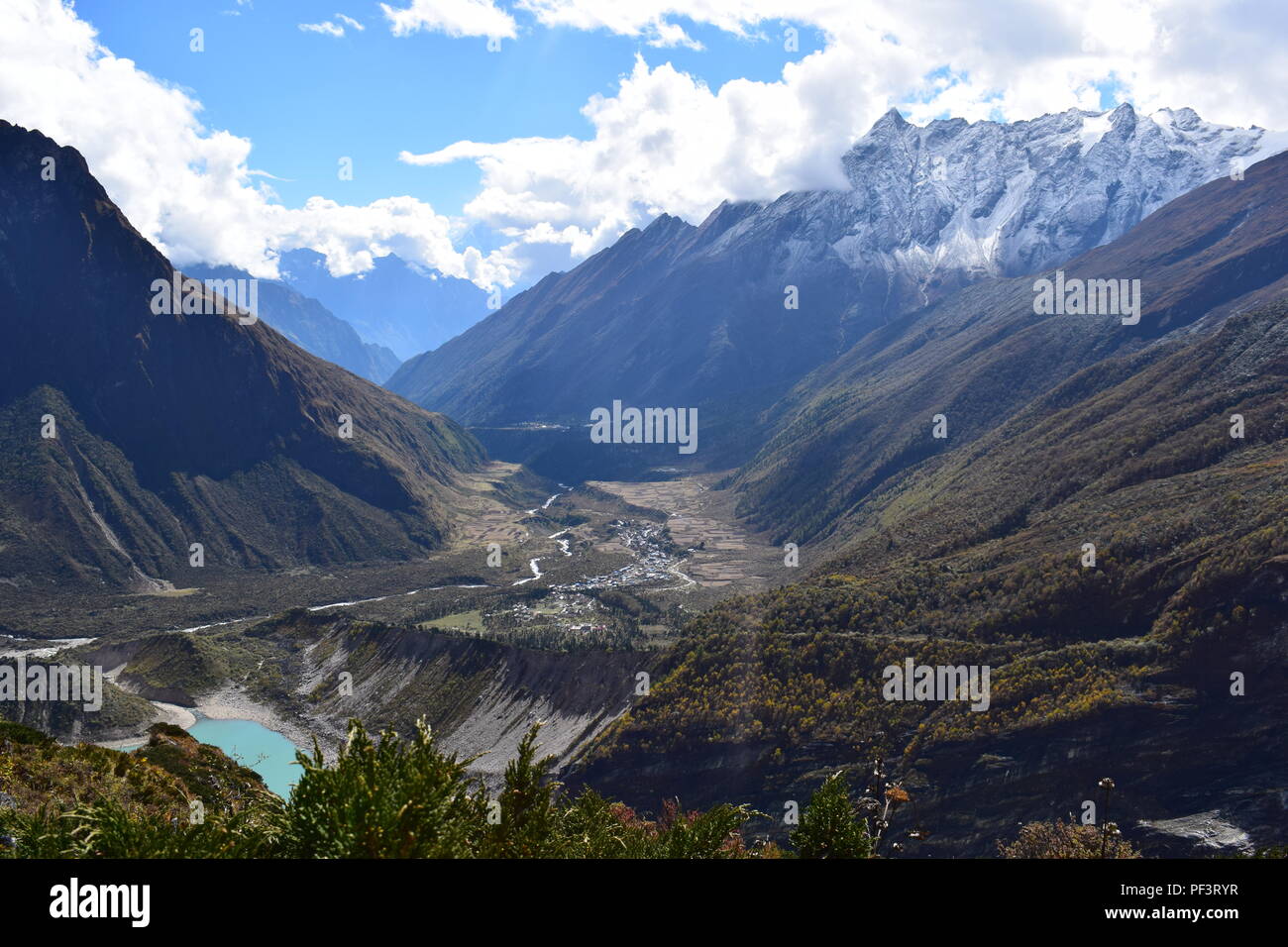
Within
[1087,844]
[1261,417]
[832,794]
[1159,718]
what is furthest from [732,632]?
[1261,417]

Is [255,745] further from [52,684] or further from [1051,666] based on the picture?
[1051,666]

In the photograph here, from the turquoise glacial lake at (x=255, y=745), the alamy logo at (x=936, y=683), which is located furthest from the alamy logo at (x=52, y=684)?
the alamy logo at (x=936, y=683)

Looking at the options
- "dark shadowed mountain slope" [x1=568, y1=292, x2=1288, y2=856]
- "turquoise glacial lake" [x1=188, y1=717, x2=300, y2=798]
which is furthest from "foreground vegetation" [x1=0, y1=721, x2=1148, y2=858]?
"turquoise glacial lake" [x1=188, y1=717, x2=300, y2=798]

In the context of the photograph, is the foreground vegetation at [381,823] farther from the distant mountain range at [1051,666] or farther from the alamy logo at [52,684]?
the alamy logo at [52,684]
